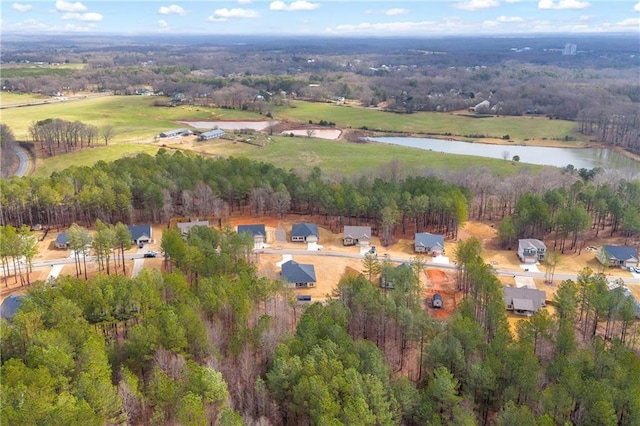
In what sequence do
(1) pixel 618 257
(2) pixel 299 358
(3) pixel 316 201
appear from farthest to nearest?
(3) pixel 316 201, (1) pixel 618 257, (2) pixel 299 358

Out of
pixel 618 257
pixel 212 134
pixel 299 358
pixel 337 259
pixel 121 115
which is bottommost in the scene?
pixel 337 259

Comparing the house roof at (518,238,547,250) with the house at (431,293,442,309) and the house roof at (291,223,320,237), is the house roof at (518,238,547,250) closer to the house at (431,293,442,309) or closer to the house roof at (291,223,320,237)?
the house at (431,293,442,309)

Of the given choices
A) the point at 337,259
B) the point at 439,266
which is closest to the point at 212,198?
the point at 337,259

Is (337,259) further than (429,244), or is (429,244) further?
(429,244)

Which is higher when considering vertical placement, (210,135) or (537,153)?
(210,135)

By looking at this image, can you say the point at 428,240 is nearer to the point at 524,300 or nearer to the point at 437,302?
the point at 437,302
